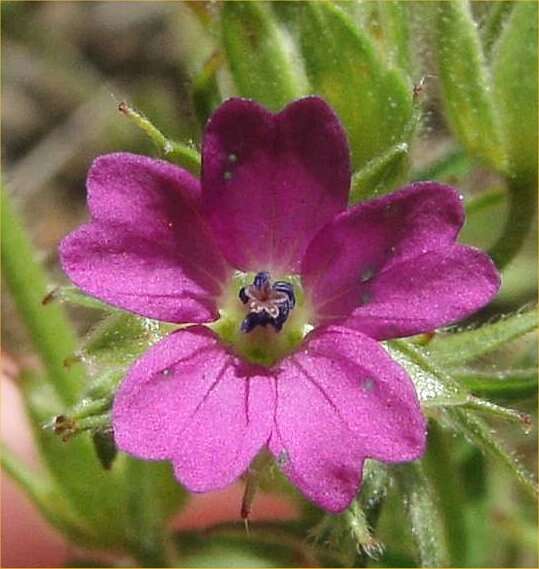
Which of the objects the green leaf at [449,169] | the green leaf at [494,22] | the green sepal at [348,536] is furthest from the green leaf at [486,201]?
the green sepal at [348,536]

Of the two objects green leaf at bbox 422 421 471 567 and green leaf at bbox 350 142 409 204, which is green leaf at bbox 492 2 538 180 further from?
green leaf at bbox 422 421 471 567

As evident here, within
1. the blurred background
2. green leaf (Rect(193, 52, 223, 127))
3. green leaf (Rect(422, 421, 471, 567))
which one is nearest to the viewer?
green leaf (Rect(193, 52, 223, 127))

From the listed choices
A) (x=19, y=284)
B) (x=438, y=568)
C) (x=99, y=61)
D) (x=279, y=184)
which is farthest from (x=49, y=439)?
(x=99, y=61)

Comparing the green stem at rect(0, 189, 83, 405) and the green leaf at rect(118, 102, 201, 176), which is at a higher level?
the green leaf at rect(118, 102, 201, 176)

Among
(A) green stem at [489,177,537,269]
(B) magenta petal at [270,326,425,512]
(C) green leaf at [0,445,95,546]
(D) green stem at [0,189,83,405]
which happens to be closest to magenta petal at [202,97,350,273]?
(B) magenta petal at [270,326,425,512]

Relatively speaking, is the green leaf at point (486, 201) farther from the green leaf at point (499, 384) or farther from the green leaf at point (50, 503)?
the green leaf at point (50, 503)
